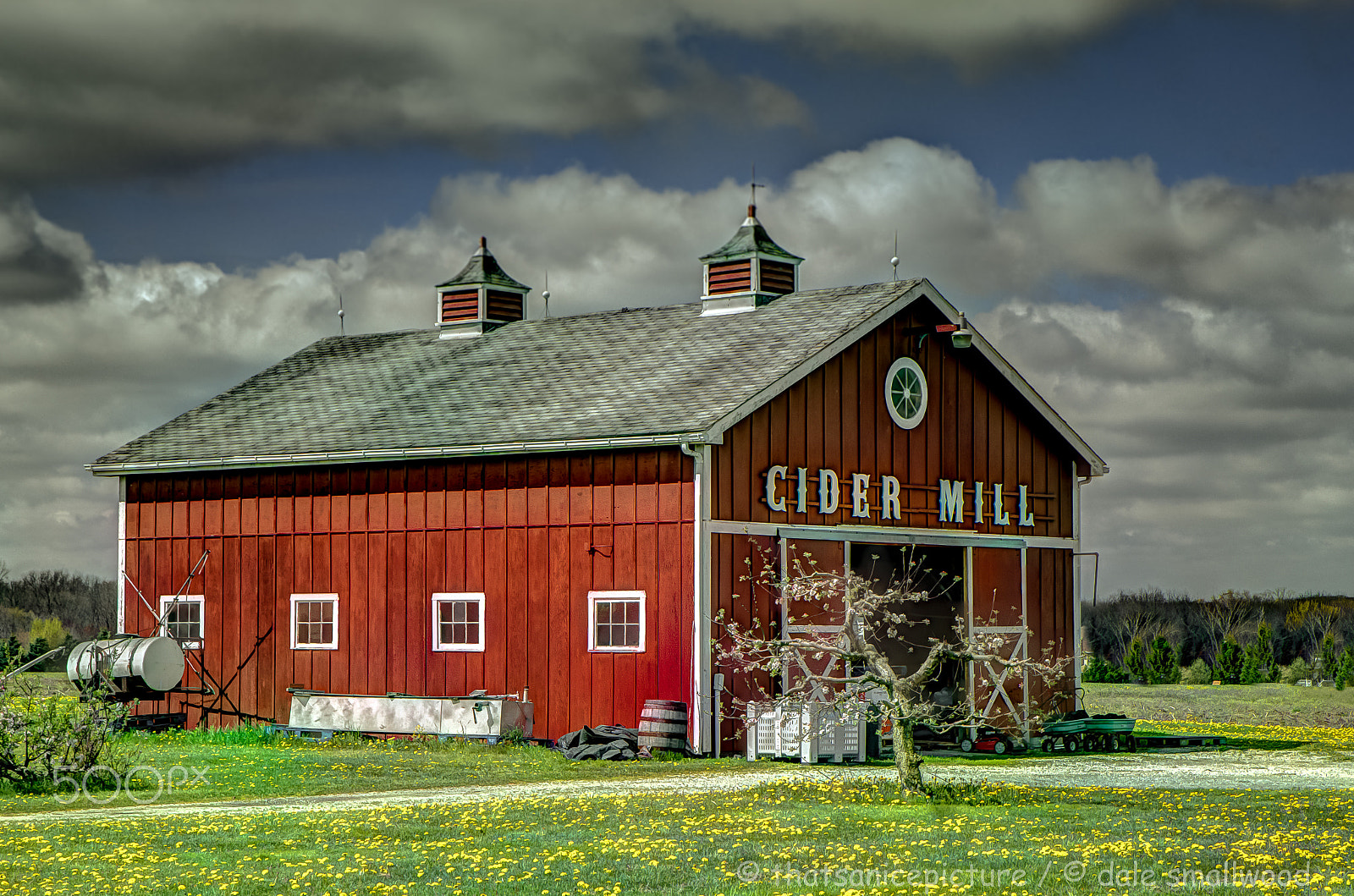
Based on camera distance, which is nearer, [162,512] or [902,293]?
[902,293]

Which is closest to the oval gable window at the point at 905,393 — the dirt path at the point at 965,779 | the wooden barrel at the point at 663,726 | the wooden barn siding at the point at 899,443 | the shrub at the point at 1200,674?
the wooden barn siding at the point at 899,443

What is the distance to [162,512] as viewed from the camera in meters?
31.3

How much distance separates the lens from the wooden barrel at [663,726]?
24.0 metres

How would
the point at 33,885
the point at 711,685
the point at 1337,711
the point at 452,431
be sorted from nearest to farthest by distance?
the point at 33,885
the point at 711,685
the point at 452,431
the point at 1337,711

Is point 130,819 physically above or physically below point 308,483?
below

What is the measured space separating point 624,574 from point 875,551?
916 cm

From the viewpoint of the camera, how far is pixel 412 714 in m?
27.0

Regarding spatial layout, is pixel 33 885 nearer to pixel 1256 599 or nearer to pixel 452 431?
pixel 452 431

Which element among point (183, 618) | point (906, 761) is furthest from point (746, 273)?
point (906, 761)

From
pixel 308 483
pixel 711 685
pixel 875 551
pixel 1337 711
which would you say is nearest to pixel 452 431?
pixel 308 483

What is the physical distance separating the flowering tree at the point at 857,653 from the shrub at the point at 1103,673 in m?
22.8

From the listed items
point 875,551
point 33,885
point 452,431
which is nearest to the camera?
point 33,885

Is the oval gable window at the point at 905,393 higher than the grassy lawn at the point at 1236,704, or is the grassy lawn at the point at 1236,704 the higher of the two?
the oval gable window at the point at 905,393

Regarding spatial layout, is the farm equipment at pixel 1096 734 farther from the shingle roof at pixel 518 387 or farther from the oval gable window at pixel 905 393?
the shingle roof at pixel 518 387
